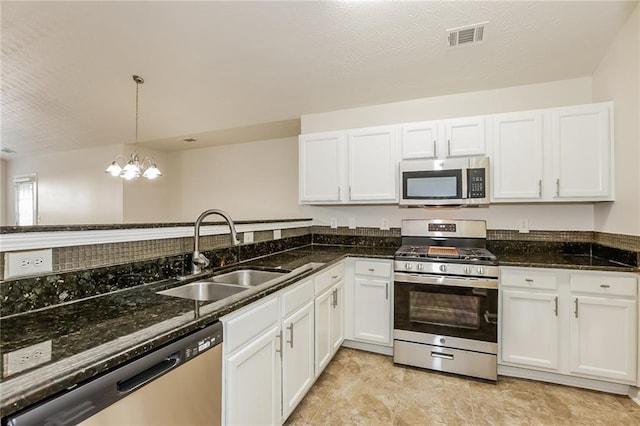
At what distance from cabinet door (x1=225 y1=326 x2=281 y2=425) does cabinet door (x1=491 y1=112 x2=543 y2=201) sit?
223 centimetres

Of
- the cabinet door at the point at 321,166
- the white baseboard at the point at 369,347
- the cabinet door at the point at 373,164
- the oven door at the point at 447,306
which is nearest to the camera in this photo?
the oven door at the point at 447,306

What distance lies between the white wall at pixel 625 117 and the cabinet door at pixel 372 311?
1.80 m

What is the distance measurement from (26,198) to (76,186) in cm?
200

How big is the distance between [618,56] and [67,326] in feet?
11.7

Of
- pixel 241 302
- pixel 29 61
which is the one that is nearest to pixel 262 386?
pixel 241 302

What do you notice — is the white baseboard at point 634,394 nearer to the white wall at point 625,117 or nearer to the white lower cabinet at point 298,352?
the white wall at point 625,117

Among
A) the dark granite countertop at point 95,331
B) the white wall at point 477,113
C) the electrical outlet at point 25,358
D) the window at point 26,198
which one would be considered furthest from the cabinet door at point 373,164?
the window at point 26,198

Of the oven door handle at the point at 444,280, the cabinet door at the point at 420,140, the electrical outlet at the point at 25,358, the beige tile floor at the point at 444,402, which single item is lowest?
the beige tile floor at the point at 444,402

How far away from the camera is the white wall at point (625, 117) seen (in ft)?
6.39

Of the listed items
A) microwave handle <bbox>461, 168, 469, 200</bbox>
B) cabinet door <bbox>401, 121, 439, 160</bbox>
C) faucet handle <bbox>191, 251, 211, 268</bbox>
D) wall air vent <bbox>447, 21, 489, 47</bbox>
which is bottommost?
faucet handle <bbox>191, 251, 211, 268</bbox>

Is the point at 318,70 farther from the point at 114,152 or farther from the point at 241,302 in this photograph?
the point at 114,152

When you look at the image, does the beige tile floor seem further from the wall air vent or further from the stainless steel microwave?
the wall air vent

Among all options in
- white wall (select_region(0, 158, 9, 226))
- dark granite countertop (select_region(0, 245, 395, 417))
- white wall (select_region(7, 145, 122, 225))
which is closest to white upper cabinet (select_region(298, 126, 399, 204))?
dark granite countertop (select_region(0, 245, 395, 417))

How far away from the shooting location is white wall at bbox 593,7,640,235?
195 centimetres
